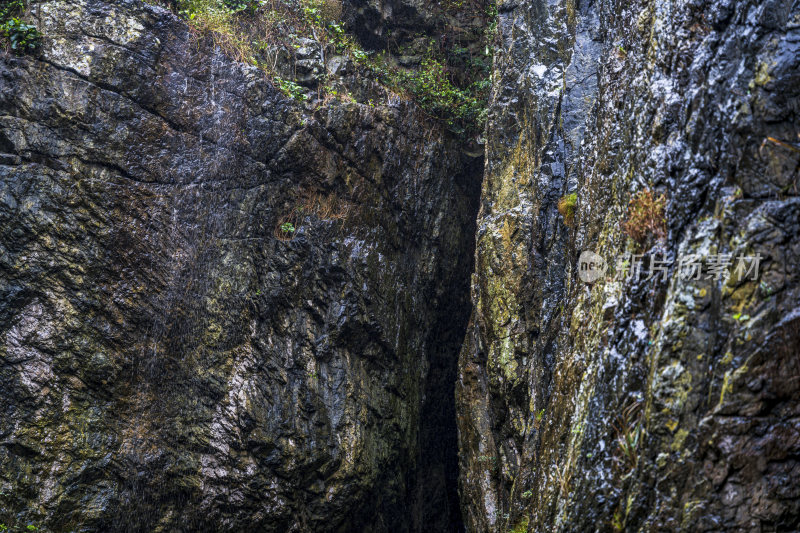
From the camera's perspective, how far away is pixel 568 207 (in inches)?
267

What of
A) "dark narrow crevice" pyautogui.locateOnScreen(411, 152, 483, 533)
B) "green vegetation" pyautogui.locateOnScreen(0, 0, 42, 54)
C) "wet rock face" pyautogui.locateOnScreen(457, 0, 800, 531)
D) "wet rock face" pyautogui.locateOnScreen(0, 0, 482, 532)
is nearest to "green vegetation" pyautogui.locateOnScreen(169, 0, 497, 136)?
"wet rock face" pyautogui.locateOnScreen(0, 0, 482, 532)

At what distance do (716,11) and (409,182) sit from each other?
8088mm

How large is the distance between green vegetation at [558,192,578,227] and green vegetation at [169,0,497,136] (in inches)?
211

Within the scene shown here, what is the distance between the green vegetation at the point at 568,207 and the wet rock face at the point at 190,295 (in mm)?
4543

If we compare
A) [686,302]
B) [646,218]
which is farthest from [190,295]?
[686,302]

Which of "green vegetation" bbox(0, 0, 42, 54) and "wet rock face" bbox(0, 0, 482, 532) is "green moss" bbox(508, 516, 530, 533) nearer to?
"wet rock face" bbox(0, 0, 482, 532)

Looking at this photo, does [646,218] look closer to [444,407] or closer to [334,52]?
[444,407]

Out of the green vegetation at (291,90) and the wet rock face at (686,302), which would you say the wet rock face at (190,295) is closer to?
the green vegetation at (291,90)

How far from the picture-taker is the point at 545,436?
16.7 feet

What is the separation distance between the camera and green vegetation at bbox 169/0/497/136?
10.5 meters

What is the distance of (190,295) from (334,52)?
567 cm

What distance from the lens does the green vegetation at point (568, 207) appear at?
6676mm

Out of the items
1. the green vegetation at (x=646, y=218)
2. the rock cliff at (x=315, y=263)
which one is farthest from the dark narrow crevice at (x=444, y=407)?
the green vegetation at (x=646, y=218)

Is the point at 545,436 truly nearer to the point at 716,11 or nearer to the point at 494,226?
the point at 716,11
